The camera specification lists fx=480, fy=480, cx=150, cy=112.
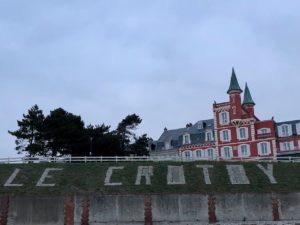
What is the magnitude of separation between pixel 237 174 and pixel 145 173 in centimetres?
946

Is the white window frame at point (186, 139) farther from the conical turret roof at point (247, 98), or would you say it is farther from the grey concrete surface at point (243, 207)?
the grey concrete surface at point (243, 207)

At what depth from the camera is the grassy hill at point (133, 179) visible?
43.9 meters

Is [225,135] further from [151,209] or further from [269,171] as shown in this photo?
[151,209]

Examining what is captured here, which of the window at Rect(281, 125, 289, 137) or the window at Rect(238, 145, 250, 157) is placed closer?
the window at Rect(238, 145, 250, 157)

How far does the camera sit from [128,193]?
42.8 metres

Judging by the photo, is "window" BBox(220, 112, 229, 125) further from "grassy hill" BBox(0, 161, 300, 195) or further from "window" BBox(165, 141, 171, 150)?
"grassy hill" BBox(0, 161, 300, 195)

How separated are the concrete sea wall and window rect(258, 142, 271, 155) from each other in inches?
1375

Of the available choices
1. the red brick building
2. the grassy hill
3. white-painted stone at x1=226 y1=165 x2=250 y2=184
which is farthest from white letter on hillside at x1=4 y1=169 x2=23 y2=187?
the red brick building

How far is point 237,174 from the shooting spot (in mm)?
49312

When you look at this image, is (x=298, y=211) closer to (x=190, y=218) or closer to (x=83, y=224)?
(x=190, y=218)

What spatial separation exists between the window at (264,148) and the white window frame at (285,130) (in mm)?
4159

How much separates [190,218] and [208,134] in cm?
4567

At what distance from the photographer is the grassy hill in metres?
43.9

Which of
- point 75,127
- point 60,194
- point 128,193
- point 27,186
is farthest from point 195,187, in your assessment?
point 75,127
